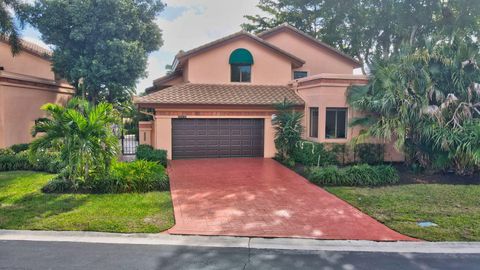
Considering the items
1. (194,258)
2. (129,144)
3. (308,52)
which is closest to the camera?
(194,258)

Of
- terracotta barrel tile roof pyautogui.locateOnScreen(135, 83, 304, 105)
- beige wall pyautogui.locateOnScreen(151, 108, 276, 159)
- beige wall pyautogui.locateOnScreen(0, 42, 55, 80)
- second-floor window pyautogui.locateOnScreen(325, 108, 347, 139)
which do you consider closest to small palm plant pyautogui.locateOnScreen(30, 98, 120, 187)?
terracotta barrel tile roof pyautogui.locateOnScreen(135, 83, 304, 105)

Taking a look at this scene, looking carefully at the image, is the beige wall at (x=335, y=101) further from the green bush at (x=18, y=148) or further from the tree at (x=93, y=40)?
the green bush at (x=18, y=148)

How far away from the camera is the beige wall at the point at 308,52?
24906mm

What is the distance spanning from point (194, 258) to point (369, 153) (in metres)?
13.0

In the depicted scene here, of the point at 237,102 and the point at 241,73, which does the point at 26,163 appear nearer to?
the point at 237,102

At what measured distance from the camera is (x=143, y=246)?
724 centimetres

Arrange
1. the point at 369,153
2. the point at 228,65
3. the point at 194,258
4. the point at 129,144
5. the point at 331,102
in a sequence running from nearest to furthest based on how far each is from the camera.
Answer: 1. the point at 194,258
2. the point at 369,153
3. the point at 331,102
4. the point at 228,65
5. the point at 129,144

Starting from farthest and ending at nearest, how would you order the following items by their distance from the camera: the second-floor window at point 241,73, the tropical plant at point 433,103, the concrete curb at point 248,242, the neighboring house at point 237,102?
1. the second-floor window at point 241,73
2. the neighboring house at point 237,102
3. the tropical plant at point 433,103
4. the concrete curb at point 248,242

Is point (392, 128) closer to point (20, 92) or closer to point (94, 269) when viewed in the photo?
point (94, 269)

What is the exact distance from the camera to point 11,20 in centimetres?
1848

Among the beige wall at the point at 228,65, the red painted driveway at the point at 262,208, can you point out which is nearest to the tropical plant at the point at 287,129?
the red painted driveway at the point at 262,208

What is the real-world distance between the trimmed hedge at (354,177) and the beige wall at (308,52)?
41.7 feet

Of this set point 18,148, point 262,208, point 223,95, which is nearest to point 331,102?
point 223,95

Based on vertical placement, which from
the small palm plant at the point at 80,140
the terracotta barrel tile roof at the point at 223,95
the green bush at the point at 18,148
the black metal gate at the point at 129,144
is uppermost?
the terracotta barrel tile roof at the point at 223,95
